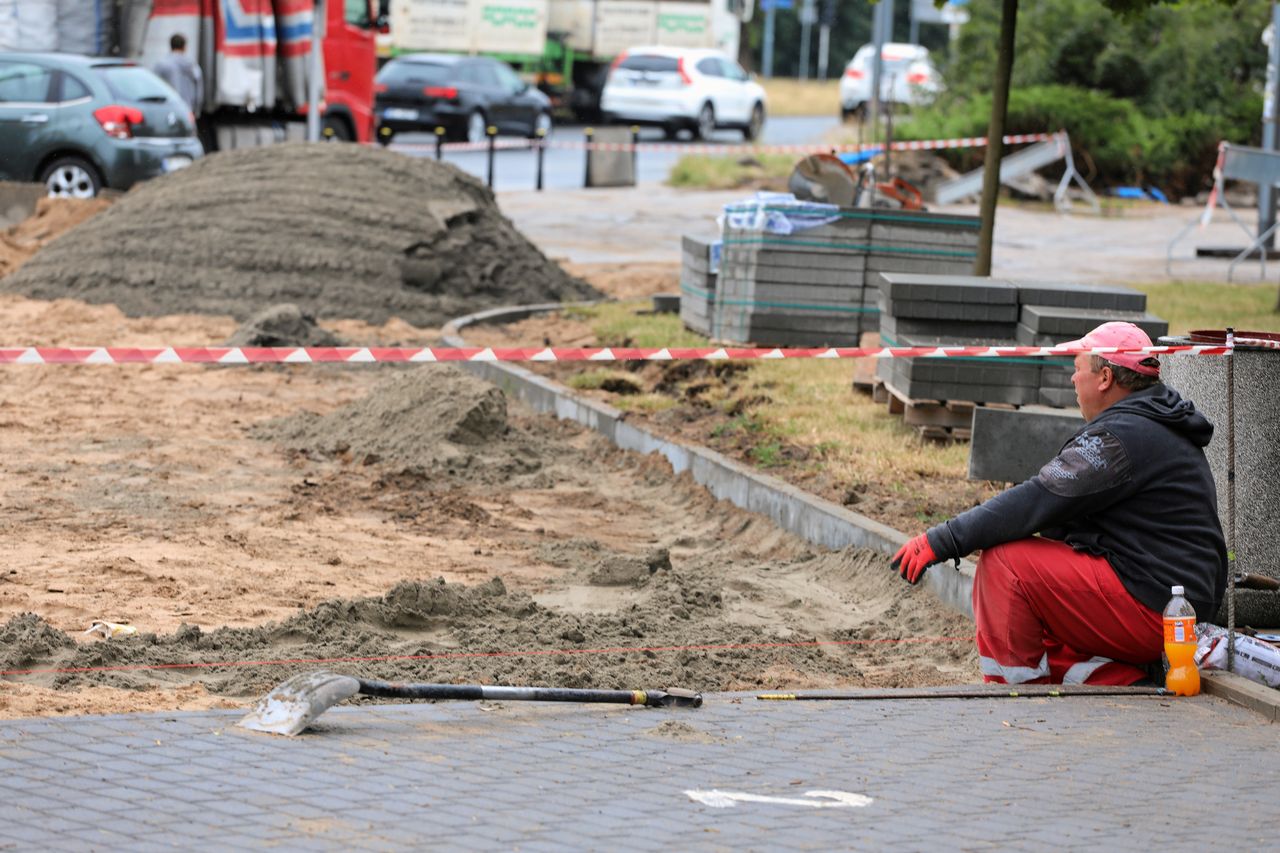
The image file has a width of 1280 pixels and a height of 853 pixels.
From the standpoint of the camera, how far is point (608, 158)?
105 ft

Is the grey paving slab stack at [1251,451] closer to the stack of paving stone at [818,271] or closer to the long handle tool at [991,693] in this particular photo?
the long handle tool at [991,693]

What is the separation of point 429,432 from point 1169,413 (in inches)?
232

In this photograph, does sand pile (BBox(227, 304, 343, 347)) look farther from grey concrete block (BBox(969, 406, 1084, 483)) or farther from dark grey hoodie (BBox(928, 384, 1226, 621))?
dark grey hoodie (BBox(928, 384, 1226, 621))

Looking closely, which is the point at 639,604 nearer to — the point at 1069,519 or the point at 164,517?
the point at 1069,519

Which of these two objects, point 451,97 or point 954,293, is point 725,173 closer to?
point 451,97

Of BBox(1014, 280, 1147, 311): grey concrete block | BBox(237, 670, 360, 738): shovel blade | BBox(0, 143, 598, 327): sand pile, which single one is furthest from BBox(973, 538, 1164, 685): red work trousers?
BBox(0, 143, 598, 327): sand pile

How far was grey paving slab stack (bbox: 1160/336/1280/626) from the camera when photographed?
7.09m

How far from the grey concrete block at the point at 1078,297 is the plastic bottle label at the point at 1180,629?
4842 mm

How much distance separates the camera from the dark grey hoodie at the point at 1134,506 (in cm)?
635

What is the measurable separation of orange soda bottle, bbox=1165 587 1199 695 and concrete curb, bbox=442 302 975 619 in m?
1.30

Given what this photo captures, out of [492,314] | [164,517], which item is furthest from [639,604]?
[492,314]

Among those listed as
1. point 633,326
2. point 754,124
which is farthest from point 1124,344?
point 754,124

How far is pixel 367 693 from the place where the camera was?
570 cm

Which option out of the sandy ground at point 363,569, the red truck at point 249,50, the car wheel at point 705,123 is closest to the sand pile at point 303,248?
the sandy ground at point 363,569
